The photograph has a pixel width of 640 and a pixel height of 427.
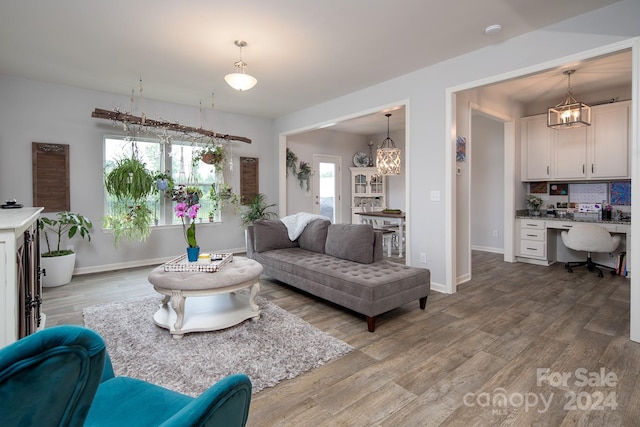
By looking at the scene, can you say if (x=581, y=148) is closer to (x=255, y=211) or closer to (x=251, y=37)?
(x=251, y=37)

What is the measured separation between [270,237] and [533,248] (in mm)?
4235

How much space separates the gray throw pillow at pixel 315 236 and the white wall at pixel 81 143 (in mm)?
2370

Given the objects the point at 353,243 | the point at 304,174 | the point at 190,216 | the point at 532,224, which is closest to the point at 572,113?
the point at 532,224

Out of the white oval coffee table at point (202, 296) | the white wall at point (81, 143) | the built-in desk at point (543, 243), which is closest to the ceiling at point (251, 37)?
the white wall at point (81, 143)

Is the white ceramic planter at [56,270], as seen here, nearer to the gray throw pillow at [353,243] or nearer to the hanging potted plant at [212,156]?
the hanging potted plant at [212,156]

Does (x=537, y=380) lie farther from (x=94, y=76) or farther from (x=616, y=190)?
(x=94, y=76)

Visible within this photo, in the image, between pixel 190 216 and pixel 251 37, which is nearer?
pixel 190 216

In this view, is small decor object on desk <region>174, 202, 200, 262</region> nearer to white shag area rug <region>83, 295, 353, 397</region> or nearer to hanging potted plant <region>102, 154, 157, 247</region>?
white shag area rug <region>83, 295, 353, 397</region>

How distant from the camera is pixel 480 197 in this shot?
20.6ft

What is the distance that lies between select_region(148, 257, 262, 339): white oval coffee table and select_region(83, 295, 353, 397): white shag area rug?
72 millimetres

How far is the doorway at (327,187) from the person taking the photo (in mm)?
7398

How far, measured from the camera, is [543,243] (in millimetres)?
5086

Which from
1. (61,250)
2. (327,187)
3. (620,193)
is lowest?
(61,250)

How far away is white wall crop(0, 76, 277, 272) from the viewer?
4176 mm
